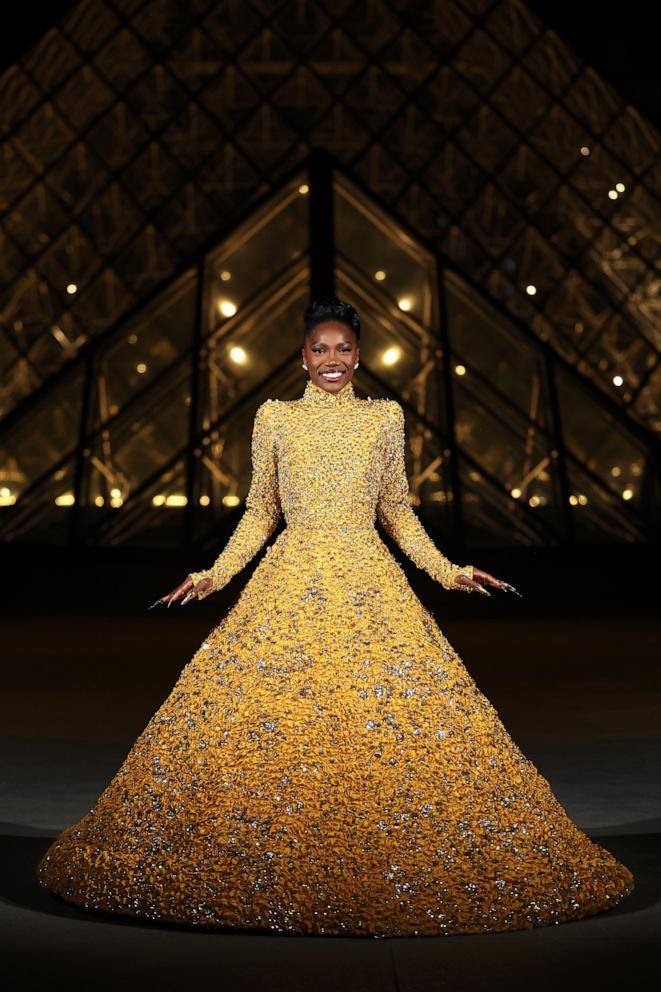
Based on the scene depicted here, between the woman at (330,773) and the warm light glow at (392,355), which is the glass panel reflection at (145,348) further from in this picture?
the woman at (330,773)

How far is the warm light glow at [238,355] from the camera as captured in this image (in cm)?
2235

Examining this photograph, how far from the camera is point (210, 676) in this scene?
5.15 metres

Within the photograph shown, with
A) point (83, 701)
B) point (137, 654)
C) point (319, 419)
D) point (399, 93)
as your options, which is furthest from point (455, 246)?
point (319, 419)

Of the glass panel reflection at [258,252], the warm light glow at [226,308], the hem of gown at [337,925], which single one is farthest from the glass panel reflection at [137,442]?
the hem of gown at [337,925]

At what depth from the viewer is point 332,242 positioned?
23.2m

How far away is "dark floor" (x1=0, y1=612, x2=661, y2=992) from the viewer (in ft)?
15.0

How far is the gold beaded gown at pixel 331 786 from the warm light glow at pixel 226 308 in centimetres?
1759

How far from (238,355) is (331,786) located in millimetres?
17683

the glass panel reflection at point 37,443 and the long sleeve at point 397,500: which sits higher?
the glass panel reflection at point 37,443

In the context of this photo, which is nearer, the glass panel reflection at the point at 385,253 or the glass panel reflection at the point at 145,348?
the glass panel reflection at the point at 145,348

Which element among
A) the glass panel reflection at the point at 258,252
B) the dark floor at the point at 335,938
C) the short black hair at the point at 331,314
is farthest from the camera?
the glass panel reflection at the point at 258,252

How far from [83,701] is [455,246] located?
17.0 m

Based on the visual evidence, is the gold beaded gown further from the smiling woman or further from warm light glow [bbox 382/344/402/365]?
warm light glow [bbox 382/344/402/365]

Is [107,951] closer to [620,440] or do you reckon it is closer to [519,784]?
[519,784]
